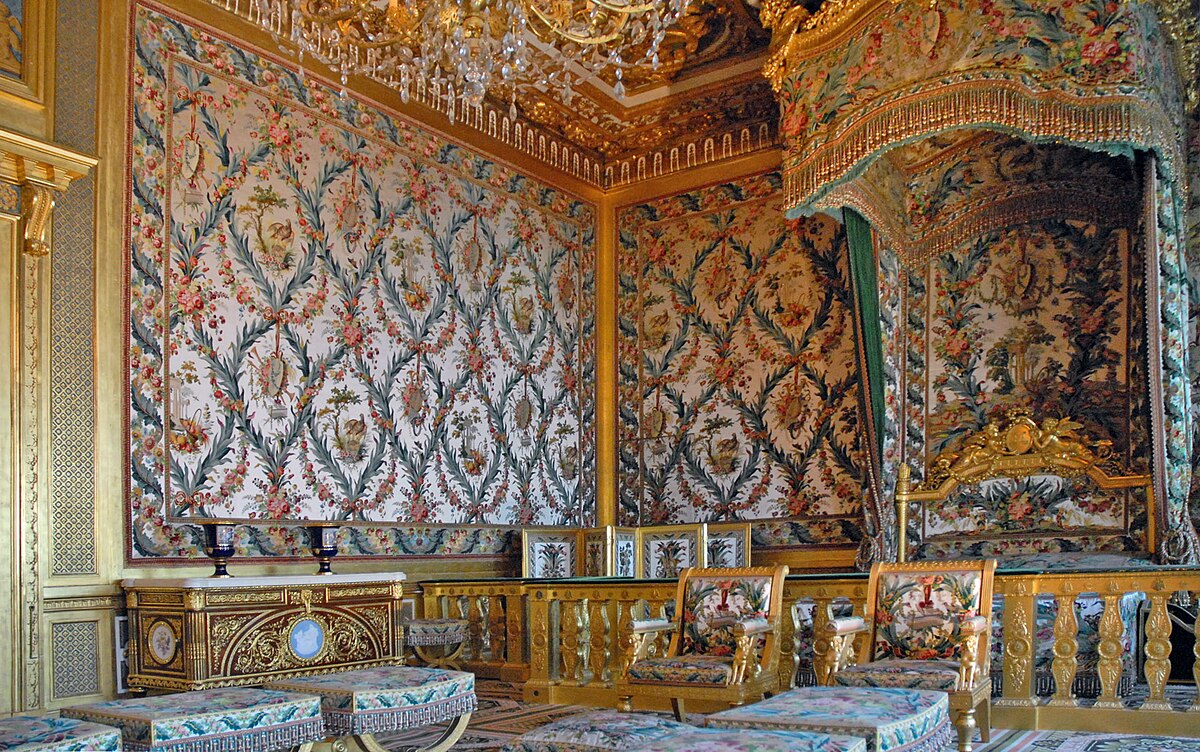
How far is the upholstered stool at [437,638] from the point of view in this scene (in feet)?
19.3

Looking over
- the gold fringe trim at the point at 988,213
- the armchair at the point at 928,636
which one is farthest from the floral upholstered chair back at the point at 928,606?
the gold fringe trim at the point at 988,213

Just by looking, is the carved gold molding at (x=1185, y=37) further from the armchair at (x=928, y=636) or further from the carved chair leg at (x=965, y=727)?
the carved chair leg at (x=965, y=727)

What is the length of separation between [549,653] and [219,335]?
7.63ft

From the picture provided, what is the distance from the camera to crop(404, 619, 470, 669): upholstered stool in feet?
19.3

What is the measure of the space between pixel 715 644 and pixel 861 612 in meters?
0.87

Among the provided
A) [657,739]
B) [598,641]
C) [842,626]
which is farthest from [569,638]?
[657,739]

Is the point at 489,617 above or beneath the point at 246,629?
beneath

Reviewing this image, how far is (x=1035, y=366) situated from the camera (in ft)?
21.7

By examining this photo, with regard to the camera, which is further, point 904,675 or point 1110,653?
point 1110,653

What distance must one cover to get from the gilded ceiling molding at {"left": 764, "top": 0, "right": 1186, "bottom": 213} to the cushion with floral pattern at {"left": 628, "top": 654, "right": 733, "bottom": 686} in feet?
8.21

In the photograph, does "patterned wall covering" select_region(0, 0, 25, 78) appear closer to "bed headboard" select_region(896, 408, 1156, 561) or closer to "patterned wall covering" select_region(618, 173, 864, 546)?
"patterned wall covering" select_region(618, 173, 864, 546)

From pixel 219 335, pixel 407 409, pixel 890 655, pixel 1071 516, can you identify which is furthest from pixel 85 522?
pixel 1071 516

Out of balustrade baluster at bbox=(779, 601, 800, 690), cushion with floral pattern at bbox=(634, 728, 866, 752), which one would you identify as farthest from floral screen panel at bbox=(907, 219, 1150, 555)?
cushion with floral pattern at bbox=(634, 728, 866, 752)

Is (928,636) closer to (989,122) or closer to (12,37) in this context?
(989,122)
